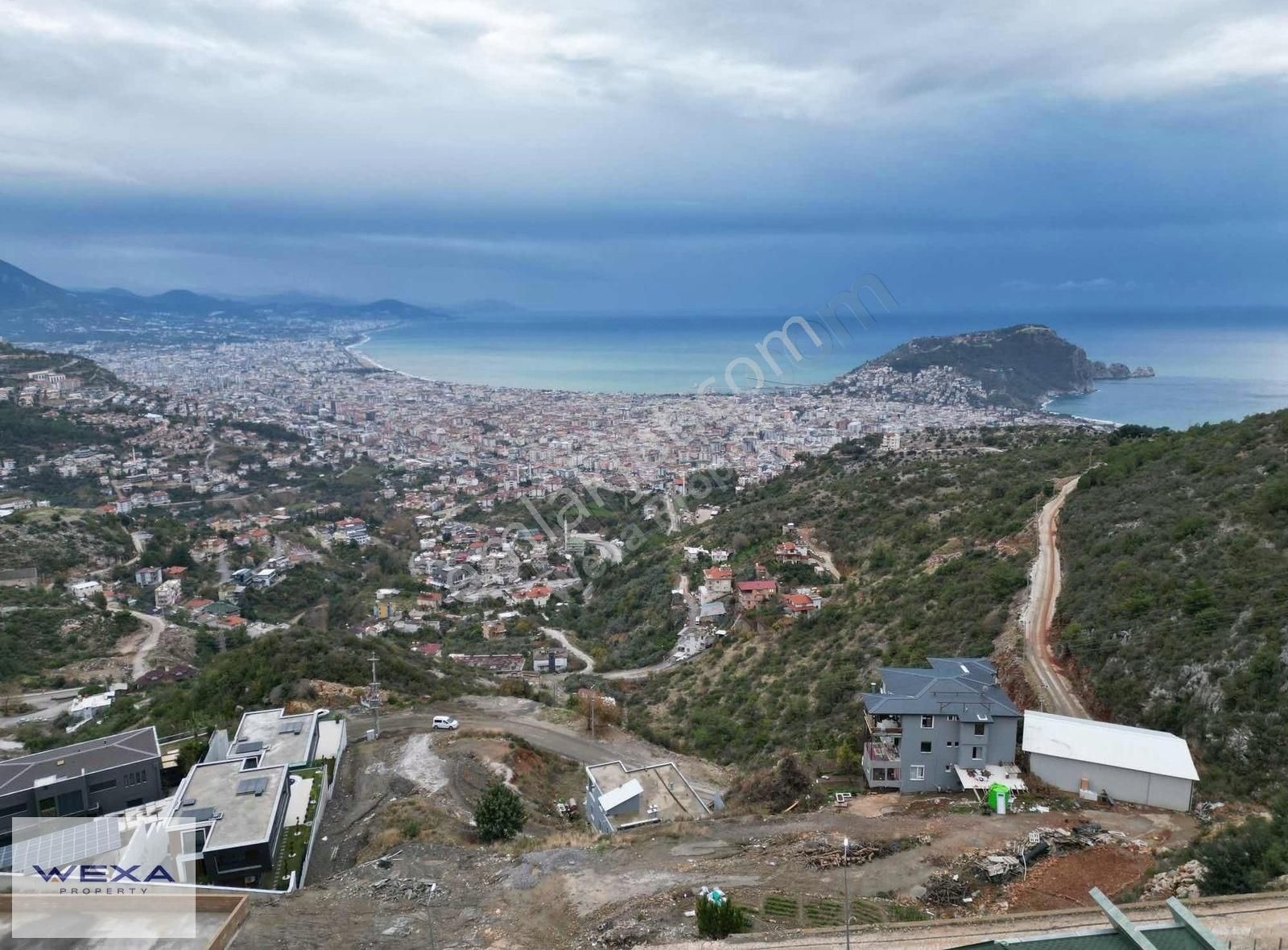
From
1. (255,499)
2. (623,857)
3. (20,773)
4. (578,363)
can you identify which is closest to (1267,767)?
(623,857)

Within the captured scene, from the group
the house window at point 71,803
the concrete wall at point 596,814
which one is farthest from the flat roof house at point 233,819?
the concrete wall at point 596,814

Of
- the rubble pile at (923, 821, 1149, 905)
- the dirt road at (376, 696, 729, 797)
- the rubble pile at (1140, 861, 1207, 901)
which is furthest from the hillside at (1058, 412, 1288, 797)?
the dirt road at (376, 696, 729, 797)

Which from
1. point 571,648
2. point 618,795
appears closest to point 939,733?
point 618,795

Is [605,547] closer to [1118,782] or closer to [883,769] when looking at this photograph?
[883,769]

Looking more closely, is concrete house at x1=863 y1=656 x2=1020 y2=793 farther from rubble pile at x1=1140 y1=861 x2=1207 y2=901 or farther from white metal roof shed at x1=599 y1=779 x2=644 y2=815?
white metal roof shed at x1=599 y1=779 x2=644 y2=815

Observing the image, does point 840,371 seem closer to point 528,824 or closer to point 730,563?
point 730,563
